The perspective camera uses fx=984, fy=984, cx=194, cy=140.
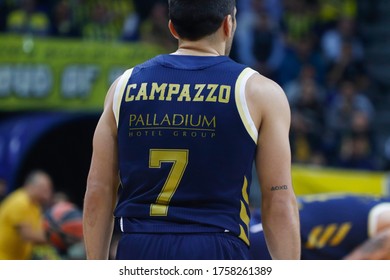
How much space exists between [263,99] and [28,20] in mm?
10051

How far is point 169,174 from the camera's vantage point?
391cm

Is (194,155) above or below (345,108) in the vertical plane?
above

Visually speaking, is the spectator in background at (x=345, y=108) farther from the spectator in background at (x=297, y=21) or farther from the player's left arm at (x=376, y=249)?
the player's left arm at (x=376, y=249)

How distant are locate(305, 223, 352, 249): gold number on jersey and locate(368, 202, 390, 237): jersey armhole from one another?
0.51ft

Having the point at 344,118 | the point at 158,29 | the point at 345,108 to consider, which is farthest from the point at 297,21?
the point at 158,29

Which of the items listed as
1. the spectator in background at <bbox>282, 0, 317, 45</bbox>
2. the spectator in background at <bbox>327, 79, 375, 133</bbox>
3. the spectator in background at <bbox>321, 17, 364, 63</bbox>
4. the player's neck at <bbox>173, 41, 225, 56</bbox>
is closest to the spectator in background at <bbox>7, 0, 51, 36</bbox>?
the spectator in background at <bbox>282, 0, 317, 45</bbox>

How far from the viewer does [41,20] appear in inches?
539

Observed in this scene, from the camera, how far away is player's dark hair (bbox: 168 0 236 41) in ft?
13.0

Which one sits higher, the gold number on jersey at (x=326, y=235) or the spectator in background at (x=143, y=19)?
the gold number on jersey at (x=326, y=235)

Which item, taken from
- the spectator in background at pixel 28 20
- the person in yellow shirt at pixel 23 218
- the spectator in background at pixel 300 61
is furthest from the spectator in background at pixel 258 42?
the person in yellow shirt at pixel 23 218

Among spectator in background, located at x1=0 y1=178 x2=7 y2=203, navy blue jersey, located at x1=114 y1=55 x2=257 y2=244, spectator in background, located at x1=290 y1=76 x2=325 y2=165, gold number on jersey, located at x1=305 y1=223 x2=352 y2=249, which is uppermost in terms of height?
navy blue jersey, located at x1=114 y1=55 x2=257 y2=244

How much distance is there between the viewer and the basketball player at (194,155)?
154 inches

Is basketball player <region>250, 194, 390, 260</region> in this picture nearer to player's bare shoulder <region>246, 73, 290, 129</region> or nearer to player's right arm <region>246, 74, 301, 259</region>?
player's right arm <region>246, 74, 301, 259</region>

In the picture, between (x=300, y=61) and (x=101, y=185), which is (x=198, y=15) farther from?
(x=300, y=61)
